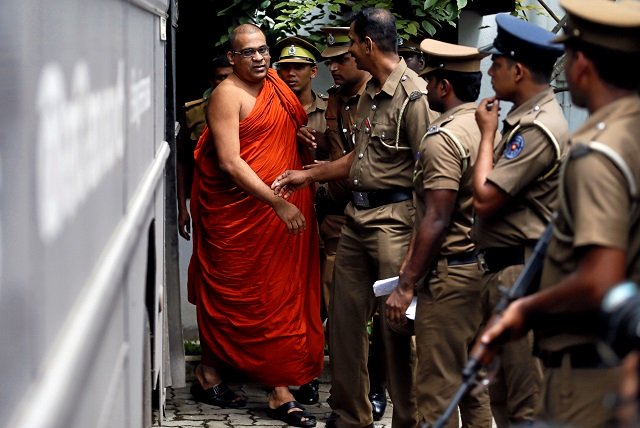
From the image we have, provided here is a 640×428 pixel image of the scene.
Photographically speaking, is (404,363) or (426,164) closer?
(426,164)

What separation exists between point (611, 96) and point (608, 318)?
1.27 m

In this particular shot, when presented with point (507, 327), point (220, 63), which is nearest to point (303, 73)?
point (220, 63)

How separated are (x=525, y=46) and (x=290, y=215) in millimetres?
2414

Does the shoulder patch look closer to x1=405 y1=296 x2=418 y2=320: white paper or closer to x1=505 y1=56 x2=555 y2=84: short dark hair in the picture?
x1=505 y1=56 x2=555 y2=84: short dark hair

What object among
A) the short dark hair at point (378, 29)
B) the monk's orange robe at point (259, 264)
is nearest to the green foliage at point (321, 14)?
the monk's orange robe at point (259, 264)

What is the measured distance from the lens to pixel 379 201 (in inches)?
223

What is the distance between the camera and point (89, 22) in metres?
2.32

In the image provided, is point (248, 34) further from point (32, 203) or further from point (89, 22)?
point (32, 203)

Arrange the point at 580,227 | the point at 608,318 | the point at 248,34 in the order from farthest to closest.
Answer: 1. the point at 248,34
2. the point at 580,227
3. the point at 608,318

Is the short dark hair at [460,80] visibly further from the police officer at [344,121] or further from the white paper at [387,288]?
the police officer at [344,121]

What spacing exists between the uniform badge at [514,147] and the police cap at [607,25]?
1392 mm

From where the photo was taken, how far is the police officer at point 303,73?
7.49 m

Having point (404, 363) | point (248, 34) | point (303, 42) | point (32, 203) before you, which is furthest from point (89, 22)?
point (303, 42)

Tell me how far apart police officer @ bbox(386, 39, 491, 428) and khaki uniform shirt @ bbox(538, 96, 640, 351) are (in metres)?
2.04
